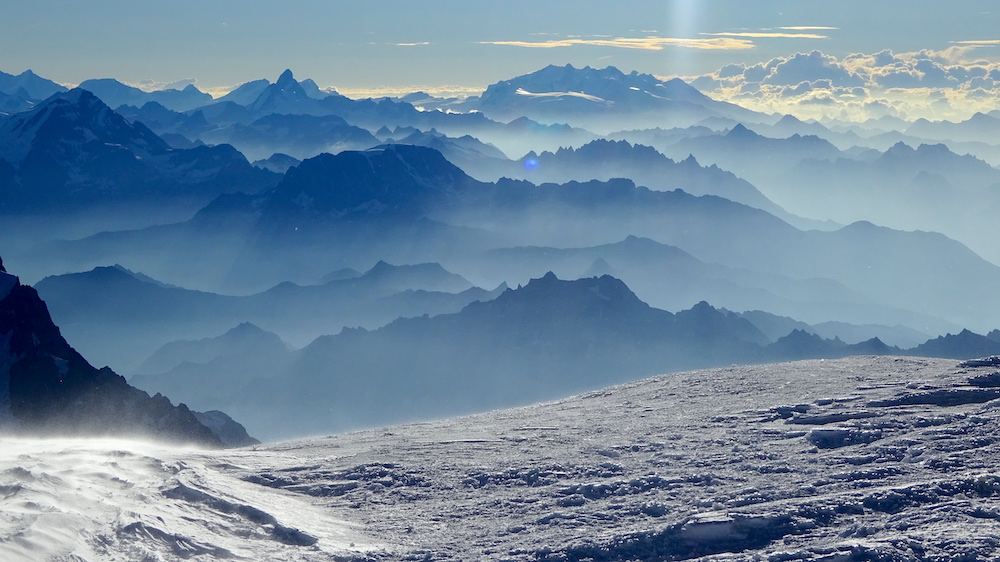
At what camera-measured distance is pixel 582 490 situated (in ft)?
85.6

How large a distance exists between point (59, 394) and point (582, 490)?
58.5 meters

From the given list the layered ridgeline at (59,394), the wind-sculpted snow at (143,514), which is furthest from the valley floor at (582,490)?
the layered ridgeline at (59,394)

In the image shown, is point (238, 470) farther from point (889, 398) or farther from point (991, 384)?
point (991, 384)

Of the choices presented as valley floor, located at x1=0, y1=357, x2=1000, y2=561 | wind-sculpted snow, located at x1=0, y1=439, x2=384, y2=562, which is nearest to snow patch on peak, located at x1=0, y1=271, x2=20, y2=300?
valley floor, located at x1=0, y1=357, x2=1000, y2=561

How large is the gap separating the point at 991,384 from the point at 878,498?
14025 mm

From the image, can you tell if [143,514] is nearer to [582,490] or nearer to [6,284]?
[582,490]

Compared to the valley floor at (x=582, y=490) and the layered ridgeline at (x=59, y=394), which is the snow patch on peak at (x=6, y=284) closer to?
the layered ridgeline at (x=59, y=394)

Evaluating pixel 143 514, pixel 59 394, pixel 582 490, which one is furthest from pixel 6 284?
pixel 582 490

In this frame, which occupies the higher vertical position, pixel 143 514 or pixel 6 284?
pixel 6 284

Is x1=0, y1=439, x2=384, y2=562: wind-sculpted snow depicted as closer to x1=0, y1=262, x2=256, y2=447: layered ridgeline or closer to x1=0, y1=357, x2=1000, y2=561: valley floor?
x1=0, y1=357, x2=1000, y2=561: valley floor

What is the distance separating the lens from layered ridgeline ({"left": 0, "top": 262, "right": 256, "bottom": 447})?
66.6 m

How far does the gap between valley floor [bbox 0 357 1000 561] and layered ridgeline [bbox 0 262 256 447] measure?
3734 cm

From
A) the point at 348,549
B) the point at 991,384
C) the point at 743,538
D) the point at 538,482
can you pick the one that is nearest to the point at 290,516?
the point at 348,549

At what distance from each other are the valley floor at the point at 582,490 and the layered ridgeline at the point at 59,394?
37.3m
